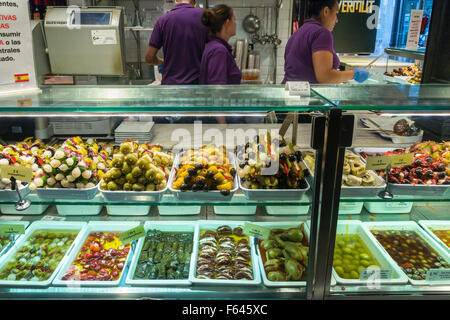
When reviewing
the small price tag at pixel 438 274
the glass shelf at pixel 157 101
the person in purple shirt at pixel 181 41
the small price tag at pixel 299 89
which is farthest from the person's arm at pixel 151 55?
the small price tag at pixel 438 274

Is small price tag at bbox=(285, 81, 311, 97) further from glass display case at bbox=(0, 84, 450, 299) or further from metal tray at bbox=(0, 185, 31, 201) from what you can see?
metal tray at bbox=(0, 185, 31, 201)

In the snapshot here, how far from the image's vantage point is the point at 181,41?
3.63 m

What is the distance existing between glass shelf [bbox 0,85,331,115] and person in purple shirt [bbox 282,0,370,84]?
4.11 feet

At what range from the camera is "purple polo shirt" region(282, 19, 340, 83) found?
3.03 m

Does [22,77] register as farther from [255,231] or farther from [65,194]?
[255,231]

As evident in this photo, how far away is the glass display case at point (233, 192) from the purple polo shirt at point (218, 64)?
1.17 m

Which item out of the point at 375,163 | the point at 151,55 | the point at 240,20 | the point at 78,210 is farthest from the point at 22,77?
the point at 240,20

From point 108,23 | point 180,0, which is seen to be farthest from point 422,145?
point 108,23

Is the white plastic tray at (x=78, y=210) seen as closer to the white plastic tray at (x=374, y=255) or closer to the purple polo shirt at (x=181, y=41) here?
the white plastic tray at (x=374, y=255)

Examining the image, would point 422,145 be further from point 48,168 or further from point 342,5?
point 342,5

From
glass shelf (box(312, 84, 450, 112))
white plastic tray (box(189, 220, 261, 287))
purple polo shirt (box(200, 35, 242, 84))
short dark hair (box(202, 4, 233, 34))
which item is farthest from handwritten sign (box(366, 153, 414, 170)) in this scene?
short dark hair (box(202, 4, 233, 34))

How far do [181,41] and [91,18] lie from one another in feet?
3.27

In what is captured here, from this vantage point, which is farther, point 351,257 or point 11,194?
point 351,257

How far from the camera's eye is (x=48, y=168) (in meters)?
1.79
